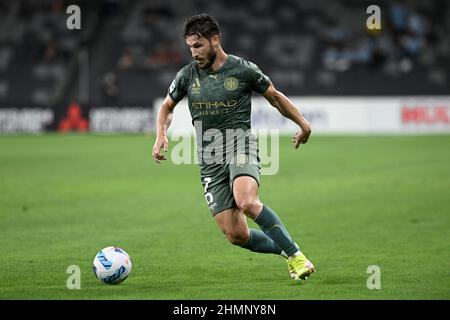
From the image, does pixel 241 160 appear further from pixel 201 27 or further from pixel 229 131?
pixel 201 27

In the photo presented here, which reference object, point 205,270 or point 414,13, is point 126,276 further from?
point 414,13

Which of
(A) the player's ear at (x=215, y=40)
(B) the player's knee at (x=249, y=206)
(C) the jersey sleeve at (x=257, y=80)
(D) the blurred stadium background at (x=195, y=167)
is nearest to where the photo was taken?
(B) the player's knee at (x=249, y=206)

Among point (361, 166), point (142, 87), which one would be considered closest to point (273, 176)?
point (361, 166)

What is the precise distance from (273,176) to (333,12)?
17469 mm

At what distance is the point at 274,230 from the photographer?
825 centimetres

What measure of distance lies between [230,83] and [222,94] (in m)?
0.11

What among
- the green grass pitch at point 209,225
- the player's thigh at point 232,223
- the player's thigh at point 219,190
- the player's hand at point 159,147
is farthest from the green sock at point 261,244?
the player's hand at point 159,147

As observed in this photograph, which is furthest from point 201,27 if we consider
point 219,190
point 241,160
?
point 219,190

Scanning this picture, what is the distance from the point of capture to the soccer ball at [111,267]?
26.6 feet

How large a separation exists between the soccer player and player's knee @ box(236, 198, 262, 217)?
0.29 ft

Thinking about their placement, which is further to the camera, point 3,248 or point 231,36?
point 231,36

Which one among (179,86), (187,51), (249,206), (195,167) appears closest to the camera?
(249,206)

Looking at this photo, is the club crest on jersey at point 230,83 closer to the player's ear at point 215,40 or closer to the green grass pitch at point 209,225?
the player's ear at point 215,40

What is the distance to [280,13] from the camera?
34.4 meters
